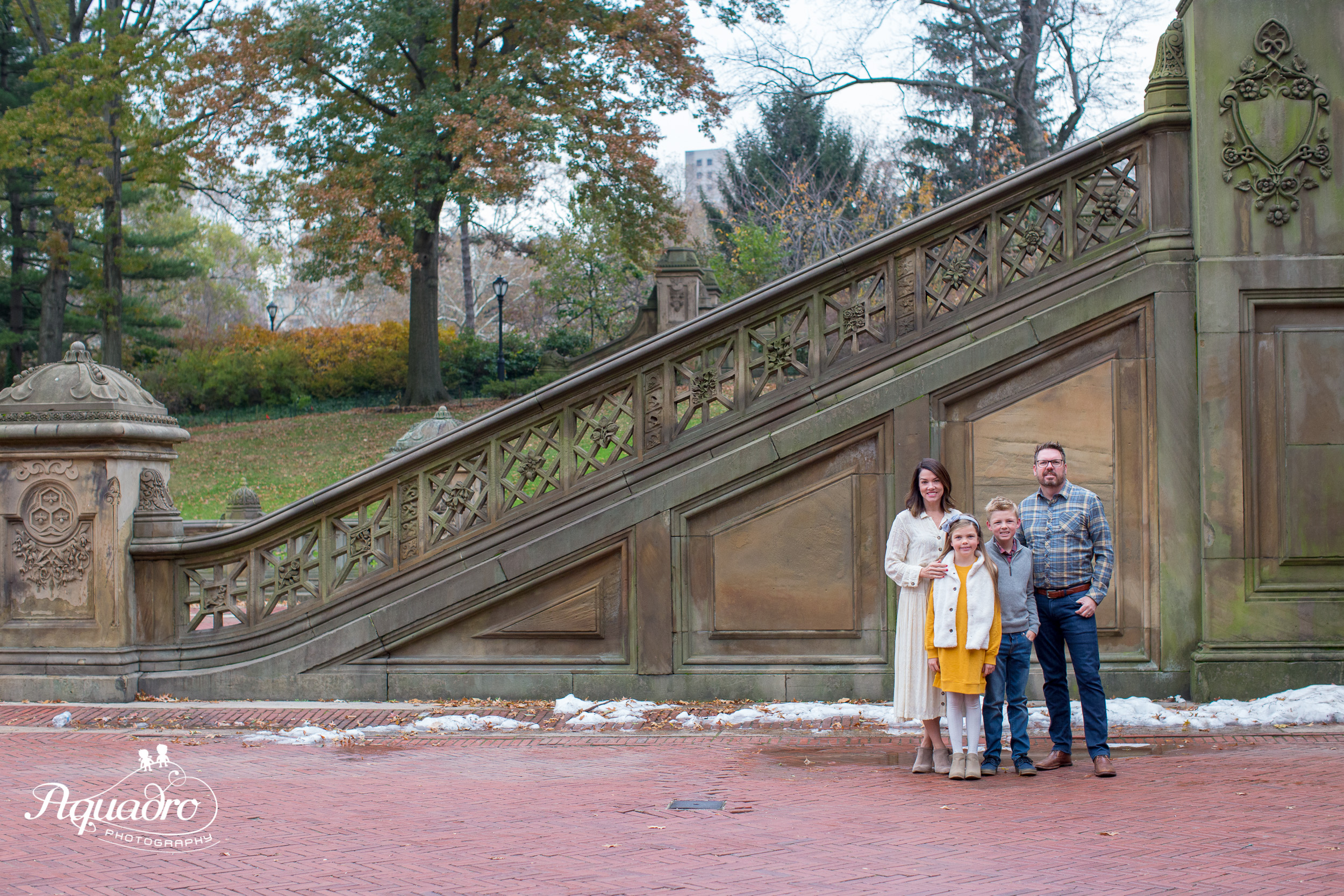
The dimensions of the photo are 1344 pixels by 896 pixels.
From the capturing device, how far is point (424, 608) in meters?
8.46

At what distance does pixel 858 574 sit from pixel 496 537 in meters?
2.63

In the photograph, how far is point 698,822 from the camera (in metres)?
5.25

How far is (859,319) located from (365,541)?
3.98 metres

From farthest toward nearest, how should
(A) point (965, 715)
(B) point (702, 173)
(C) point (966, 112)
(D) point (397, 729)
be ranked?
(B) point (702, 173), (C) point (966, 112), (D) point (397, 729), (A) point (965, 715)

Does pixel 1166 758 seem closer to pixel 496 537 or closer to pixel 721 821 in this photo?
pixel 721 821

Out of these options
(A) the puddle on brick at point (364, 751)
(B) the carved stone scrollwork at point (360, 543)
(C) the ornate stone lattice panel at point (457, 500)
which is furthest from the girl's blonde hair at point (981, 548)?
(B) the carved stone scrollwork at point (360, 543)

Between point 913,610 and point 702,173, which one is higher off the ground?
point 702,173

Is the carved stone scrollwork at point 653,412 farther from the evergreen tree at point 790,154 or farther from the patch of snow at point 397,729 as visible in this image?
the evergreen tree at point 790,154

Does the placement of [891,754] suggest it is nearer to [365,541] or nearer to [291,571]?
[365,541]

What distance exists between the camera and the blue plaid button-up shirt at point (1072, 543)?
637 centimetres

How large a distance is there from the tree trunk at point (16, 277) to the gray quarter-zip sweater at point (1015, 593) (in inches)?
1431

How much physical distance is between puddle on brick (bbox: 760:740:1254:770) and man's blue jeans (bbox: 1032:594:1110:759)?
0.94 ft

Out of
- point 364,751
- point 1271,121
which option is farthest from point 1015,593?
point 1271,121

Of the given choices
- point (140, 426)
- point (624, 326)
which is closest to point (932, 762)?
point (140, 426)
